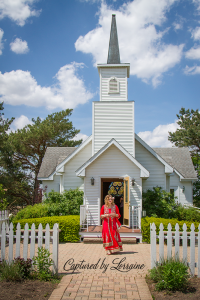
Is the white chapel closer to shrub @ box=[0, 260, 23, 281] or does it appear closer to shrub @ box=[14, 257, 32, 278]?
shrub @ box=[14, 257, 32, 278]

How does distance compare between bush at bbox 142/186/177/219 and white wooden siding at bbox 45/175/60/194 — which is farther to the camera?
white wooden siding at bbox 45/175/60/194

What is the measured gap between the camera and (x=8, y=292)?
15.4ft

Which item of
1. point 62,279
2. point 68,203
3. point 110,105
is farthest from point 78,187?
point 62,279

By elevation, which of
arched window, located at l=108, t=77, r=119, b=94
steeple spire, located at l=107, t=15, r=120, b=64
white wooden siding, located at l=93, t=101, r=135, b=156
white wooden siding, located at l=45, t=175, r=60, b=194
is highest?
steeple spire, located at l=107, t=15, r=120, b=64

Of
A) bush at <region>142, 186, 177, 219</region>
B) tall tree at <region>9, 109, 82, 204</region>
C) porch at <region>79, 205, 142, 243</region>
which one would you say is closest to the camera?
porch at <region>79, 205, 142, 243</region>

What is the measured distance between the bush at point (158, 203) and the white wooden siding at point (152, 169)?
645 mm

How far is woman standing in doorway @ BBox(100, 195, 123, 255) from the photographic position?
8070mm

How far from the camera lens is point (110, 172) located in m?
12.1

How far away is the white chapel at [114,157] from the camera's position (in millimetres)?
12008

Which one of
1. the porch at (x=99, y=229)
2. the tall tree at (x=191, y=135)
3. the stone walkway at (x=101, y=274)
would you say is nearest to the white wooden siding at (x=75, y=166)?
the porch at (x=99, y=229)

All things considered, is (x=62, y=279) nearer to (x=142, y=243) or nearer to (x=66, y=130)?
(x=142, y=243)

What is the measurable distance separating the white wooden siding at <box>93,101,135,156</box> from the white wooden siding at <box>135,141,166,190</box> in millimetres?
1423

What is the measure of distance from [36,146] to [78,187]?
50.5ft

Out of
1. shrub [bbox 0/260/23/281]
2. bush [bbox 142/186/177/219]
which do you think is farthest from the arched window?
shrub [bbox 0/260/23/281]
